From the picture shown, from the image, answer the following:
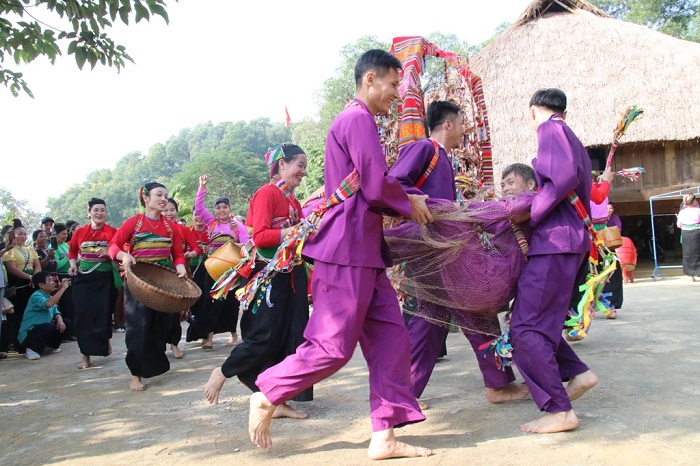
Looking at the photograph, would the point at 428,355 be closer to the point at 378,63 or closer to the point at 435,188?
the point at 435,188

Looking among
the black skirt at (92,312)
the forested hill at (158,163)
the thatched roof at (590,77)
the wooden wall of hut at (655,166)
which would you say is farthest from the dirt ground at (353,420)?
the forested hill at (158,163)

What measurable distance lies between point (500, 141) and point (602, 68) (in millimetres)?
3576

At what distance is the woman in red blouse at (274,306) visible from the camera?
13.0ft

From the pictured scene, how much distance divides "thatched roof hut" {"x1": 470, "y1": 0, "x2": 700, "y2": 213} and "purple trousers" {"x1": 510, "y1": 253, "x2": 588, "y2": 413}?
42.0 ft

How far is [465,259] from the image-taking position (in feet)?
12.2

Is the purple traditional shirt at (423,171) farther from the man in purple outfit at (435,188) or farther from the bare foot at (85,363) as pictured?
the bare foot at (85,363)

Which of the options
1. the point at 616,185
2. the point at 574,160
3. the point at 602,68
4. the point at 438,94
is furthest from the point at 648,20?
the point at 574,160

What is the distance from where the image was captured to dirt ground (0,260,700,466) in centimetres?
314

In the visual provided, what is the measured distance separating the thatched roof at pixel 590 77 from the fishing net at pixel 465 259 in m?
12.6

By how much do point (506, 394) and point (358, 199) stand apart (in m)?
1.75

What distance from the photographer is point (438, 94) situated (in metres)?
6.65

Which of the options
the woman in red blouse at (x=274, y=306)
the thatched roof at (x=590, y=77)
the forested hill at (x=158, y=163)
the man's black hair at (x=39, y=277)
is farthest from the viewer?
the forested hill at (x=158, y=163)

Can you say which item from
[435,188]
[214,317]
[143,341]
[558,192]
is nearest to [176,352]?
[214,317]

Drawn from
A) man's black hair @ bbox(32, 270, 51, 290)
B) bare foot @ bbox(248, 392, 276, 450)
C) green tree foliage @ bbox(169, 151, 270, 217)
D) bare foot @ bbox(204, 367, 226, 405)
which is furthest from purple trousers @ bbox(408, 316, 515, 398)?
green tree foliage @ bbox(169, 151, 270, 217)
